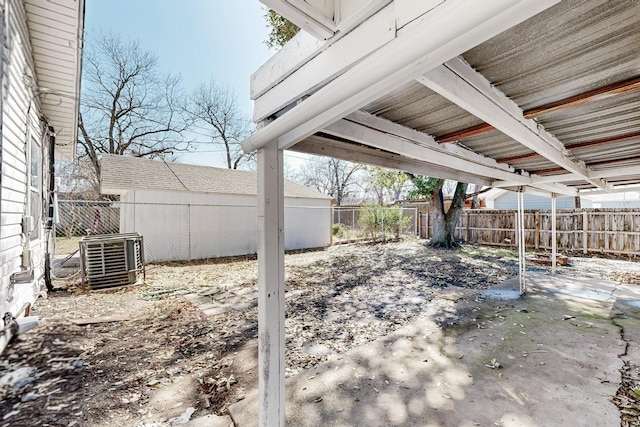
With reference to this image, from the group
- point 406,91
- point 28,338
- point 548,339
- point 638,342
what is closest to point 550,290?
point 638,342

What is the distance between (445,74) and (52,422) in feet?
11.0

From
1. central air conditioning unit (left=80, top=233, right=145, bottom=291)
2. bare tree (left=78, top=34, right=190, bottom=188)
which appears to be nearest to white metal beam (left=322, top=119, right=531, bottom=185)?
central air conditioning unit (left=80, top=233, right=145, bottom=291)

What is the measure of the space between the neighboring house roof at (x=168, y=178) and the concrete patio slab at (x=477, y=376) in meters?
8.09

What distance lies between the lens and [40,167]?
496 centimetres

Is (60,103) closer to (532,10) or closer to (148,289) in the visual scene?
(148,289)

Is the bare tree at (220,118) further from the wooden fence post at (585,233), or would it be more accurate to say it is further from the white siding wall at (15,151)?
the wooden fence post at (585,233)

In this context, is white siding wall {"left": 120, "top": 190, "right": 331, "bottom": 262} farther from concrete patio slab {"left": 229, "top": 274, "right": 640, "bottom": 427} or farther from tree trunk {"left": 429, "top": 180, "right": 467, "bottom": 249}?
concrete patio slab {"left": 229, "top": 274, "right": 640, "bottom": 427}

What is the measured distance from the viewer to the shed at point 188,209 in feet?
27.5

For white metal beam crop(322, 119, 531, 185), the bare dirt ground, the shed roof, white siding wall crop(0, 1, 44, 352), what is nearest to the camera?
the shed roof

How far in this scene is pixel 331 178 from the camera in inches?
1080

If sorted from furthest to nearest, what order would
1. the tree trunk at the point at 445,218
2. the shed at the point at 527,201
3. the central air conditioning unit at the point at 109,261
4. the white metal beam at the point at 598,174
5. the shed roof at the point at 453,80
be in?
the shed at the point at 527,201 → the tree trunk at the point at 445,218 → the central air conditioning unit at the point at 109,261 → the white metal beam at the point at 598,174 → the shed roof at the point at 453,80

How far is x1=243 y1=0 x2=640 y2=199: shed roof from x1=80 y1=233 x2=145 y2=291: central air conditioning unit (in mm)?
5361

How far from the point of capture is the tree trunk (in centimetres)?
1120

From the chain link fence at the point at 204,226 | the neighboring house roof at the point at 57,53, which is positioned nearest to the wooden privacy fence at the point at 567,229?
the chain link fence at the point at 204,226
